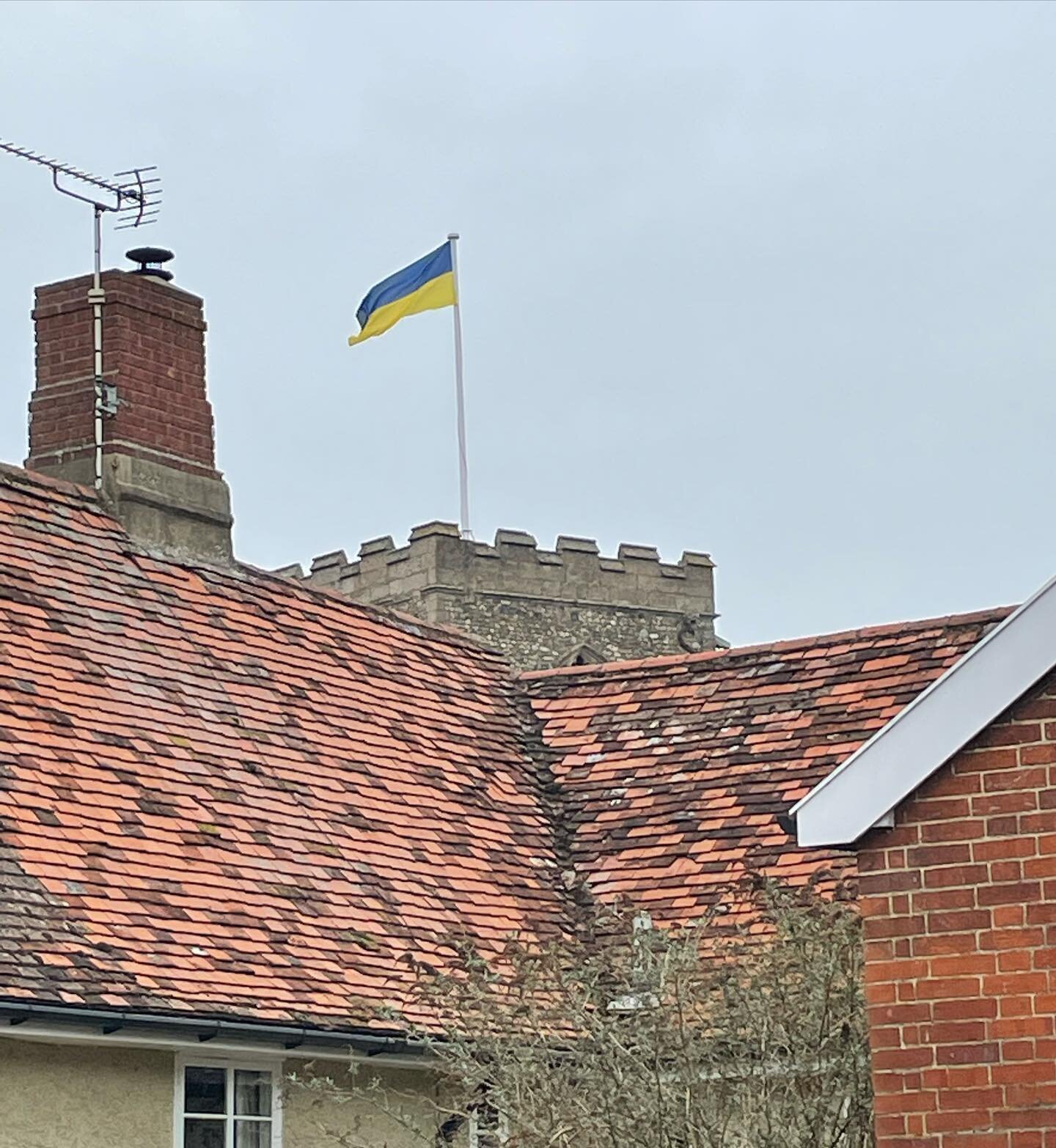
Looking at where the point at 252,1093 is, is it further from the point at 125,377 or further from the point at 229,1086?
the point at 125,377

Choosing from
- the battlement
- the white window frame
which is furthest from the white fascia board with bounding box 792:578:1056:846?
the battlement

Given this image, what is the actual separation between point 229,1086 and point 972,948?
21.1 feet

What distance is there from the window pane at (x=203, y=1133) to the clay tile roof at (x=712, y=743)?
4168 millimetres

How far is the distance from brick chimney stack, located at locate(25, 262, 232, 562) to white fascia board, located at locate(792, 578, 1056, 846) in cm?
1006

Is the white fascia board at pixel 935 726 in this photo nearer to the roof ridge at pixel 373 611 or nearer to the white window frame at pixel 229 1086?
the white window frame at pixel 229 1086

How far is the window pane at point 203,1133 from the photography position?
14.2 meters

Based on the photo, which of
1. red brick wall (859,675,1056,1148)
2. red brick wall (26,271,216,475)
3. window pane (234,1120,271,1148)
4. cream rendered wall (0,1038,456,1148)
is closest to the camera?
red brick wall (859,675,1056,1148)

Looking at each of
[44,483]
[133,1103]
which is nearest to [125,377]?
[44,483]

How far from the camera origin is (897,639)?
790 inches

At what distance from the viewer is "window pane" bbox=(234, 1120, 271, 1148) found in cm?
1445

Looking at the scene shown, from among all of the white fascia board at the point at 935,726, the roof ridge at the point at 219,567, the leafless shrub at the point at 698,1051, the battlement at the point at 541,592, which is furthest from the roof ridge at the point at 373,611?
the battlement at the point at 541,592

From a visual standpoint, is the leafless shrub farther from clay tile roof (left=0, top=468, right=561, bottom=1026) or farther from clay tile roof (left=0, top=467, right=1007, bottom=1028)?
clay tile roof (left=0, top=467, right=1007, bottom=1028)

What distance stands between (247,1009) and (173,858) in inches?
57.3

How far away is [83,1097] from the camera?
13328mm
